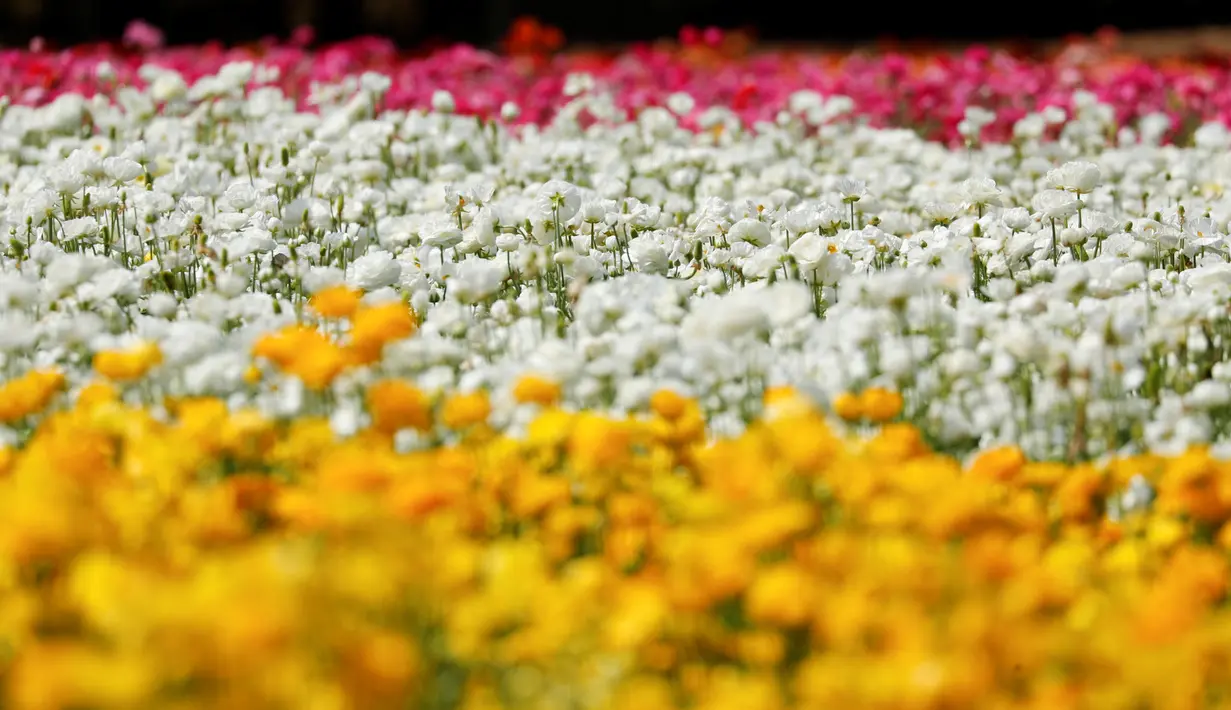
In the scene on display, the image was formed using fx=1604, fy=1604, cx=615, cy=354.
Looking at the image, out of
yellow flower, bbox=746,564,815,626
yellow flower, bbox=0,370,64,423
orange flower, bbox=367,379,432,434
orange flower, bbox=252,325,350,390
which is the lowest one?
yellow flower, bbox=746,564,815,626

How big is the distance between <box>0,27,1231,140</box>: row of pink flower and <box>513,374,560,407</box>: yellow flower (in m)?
4.25

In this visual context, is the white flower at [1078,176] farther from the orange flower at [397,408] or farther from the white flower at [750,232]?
the orange flower at [397,408]

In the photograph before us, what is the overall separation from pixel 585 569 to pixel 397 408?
0.44m

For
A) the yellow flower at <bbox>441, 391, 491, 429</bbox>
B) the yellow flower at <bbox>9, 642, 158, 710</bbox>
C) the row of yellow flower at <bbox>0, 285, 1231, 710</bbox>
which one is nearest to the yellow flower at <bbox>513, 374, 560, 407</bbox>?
the row of yellow flower at <bbox>0, 285, 1231, 710</bbox>

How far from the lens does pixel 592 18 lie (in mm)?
16219

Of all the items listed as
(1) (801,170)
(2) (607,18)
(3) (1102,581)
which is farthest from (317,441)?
(2) (607,18)

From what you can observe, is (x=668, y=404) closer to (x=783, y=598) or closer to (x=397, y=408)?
(x=397, y=408)

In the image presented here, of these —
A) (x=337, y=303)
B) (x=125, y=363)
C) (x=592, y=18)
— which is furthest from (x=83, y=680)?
(x=592, y=18)

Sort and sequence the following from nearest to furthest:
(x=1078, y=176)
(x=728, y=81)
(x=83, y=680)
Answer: (x=83, y=680) → (x=1078, y=176) → (x=728, y=81)

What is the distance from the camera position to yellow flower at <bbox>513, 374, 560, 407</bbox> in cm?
261

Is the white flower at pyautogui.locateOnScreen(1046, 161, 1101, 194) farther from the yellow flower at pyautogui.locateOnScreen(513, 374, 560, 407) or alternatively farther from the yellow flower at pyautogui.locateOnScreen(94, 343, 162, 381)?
the yellow flower at pyautogui.locateOnScreen(94, 343, 162, 381)

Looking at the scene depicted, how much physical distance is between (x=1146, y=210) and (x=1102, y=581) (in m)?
3.27

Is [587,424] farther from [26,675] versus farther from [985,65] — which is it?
[985,65]

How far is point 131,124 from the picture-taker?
6391 millimetres
